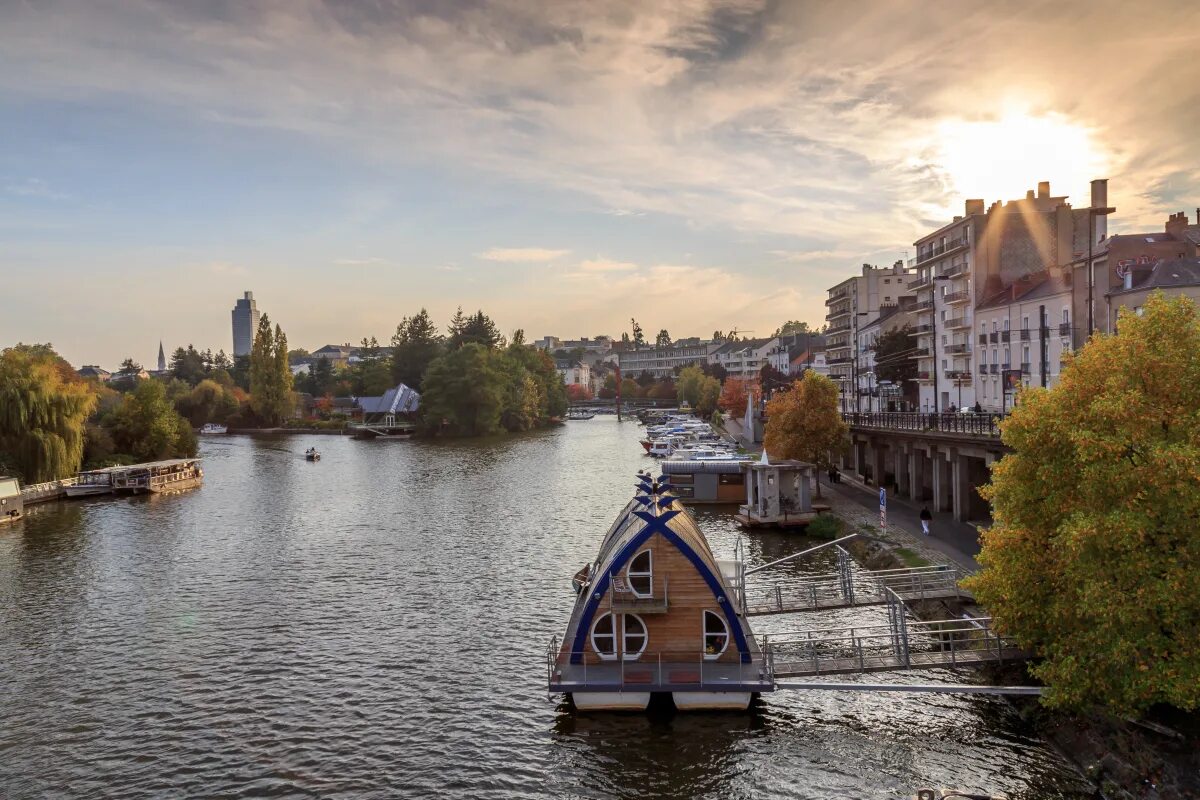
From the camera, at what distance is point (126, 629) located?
36594 mm

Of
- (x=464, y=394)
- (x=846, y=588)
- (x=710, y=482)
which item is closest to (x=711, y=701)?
(x=846, y=588)

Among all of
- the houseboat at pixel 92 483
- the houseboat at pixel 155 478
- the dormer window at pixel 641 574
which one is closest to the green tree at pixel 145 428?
the houseboat at pixel 155 478

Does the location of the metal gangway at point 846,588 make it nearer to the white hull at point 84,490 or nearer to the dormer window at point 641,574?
the dormer window at point 641,574

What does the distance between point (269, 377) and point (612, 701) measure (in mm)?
167979

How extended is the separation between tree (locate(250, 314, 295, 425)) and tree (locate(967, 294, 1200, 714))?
173m

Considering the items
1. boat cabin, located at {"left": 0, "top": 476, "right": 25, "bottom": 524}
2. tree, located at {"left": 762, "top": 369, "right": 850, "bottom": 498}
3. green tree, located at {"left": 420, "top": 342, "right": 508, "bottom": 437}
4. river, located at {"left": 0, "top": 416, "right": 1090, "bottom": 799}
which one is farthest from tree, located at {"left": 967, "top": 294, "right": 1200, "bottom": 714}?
green tree, located at {"left": 420, "top": 342, "right": 508, "bottom": 437}

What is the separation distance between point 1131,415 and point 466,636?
24914 mm

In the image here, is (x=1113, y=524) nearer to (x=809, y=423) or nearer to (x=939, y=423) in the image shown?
(x=939, y=423)

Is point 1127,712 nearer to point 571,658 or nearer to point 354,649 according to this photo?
point 571,658

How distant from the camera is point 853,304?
416ft

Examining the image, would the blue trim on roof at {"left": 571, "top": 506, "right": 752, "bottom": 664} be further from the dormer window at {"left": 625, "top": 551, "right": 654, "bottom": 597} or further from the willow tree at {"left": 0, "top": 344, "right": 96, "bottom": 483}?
the willow tree at {"left": 0, "top": 344, "right": 96, "bottom": 483}

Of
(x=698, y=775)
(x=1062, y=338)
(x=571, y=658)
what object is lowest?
(x=698, y=775)

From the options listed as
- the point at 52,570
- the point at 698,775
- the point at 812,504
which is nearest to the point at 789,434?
the point at 812,504

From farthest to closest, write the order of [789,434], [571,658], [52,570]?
[789,434] → [52,570] → [571,658]
